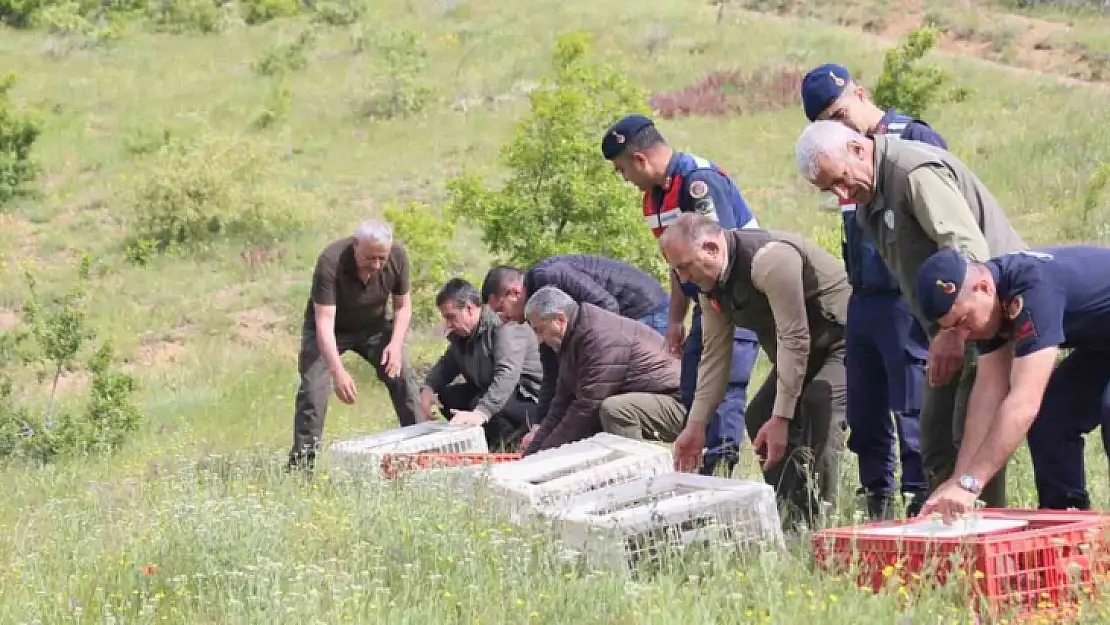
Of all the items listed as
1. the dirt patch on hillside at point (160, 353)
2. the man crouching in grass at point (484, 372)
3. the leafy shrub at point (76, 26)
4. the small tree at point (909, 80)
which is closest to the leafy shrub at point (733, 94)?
the small tree at point (909, 80)

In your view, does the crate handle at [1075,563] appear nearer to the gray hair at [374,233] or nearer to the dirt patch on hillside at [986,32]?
the gray hair at [374,233]

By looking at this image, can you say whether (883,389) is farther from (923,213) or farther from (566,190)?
(566,190)

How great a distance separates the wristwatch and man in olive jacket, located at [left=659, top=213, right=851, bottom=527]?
1176 mm

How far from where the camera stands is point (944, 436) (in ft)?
16.5

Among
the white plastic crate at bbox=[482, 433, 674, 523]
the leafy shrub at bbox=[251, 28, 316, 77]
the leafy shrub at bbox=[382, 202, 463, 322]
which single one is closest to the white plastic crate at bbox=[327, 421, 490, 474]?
the white plastic crate at bbox=[482, 433, 674, 523]

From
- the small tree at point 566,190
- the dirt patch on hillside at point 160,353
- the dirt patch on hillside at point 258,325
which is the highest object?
the small tree at point 566,190

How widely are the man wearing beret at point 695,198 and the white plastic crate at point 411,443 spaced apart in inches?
61.9

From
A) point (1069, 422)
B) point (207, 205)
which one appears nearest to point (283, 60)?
point (207, 205)

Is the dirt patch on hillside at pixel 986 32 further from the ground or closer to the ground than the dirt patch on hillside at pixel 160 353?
further from the ground

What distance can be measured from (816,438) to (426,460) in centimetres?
222

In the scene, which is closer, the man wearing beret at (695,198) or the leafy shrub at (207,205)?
the man wearing beret at (695,198)

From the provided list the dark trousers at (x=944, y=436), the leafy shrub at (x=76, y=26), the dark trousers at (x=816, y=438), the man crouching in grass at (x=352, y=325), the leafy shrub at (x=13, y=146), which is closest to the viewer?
the dark trousers at (x=944, y=436)

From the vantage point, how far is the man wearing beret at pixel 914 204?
454 cm

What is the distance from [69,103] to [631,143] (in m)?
26.8
